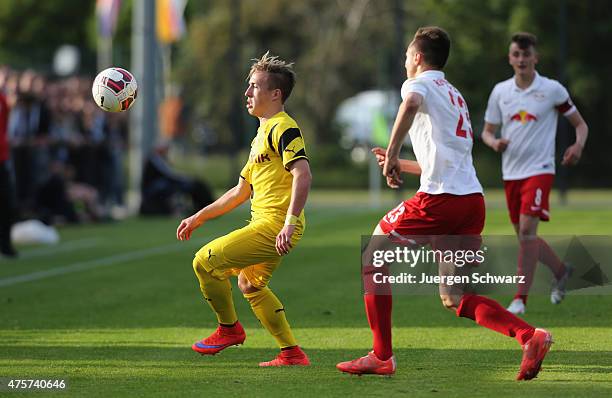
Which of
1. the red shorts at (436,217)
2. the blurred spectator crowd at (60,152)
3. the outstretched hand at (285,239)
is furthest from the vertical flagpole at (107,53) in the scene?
the red shorts at (436,217)

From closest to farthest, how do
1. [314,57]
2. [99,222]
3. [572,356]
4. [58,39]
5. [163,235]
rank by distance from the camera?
1. [572,356]
2. [163,235]
3. [99,222]
4. [314,57]
5. [58,39]

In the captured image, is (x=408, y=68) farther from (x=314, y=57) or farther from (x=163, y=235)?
(x=314, y=57)

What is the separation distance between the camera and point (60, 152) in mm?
23328

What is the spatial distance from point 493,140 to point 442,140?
3.46 metres

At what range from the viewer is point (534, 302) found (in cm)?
1174

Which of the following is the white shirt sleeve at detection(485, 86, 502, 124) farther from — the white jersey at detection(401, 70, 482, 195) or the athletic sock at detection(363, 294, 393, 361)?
the athletic sock at detection(363, 294, 393, 361)

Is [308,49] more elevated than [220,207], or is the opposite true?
[220,207]

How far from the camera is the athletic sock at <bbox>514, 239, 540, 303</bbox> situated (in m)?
10.9

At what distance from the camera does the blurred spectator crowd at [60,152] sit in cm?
2136

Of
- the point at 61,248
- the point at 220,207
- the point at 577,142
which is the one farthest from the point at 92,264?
the point at 220,207

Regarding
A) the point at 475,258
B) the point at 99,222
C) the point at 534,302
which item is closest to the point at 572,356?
the point at 475,258

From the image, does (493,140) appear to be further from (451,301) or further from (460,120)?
(451,301)

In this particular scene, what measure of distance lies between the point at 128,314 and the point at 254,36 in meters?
42.0

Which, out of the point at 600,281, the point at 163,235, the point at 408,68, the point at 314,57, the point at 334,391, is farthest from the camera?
the point at 314,57
